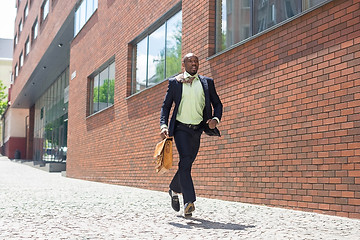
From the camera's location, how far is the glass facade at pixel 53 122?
27.8 meters

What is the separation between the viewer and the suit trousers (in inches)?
206

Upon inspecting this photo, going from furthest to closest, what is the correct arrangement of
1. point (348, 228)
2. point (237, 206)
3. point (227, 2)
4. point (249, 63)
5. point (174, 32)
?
point (174, 32) < point (227, 2) < point (249, 63) < point (237, 206) < point (348, 228)

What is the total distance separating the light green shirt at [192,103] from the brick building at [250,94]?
1.45m

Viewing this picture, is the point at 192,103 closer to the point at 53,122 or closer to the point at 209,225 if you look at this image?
the point at 209,225

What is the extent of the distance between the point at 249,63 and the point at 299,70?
Result: 1.25 m

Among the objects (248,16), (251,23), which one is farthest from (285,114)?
(248,16)

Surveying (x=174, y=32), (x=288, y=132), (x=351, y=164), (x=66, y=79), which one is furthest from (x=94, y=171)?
(x=66, y=79)

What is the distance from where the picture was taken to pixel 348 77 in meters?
5.48

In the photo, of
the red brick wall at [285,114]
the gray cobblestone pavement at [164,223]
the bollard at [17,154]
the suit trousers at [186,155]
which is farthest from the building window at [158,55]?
Answer: the bollard at [17,154]

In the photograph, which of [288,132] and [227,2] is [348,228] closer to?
[288,132]

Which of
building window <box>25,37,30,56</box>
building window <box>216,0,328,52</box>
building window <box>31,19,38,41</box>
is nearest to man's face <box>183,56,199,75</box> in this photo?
building window <box>216,0,328,52</box>

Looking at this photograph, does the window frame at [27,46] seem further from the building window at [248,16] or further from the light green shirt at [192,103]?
the light green shirt at [192,103]

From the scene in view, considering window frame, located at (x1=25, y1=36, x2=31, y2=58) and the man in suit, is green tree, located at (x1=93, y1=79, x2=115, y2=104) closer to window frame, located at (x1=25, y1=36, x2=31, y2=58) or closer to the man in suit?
the man in suit

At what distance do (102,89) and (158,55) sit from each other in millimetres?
4783
